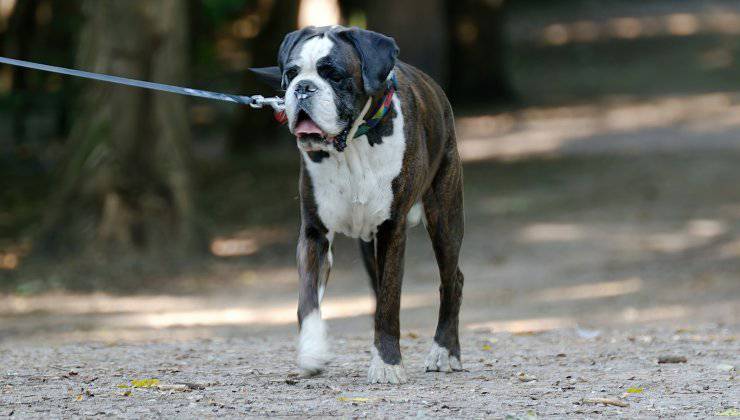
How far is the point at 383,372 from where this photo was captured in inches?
253

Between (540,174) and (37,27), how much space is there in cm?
1015

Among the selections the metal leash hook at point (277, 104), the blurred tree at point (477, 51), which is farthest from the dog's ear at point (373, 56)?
the blurred tree at point (477, 51)

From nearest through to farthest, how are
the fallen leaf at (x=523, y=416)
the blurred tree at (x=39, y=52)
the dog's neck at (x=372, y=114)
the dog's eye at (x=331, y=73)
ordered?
1. the fallen leaf at (x=523, y=416)
2. the dog's eye at (x=331, y=73)
3. the dog's neck at (x=372, y=114)
4. the blurred tree at (x=39, y=52)

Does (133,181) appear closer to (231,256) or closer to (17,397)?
(231,256)

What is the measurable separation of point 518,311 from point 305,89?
275 inches

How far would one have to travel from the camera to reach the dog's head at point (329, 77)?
588 cm

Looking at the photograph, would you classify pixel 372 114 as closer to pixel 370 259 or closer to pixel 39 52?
pixel 370 259

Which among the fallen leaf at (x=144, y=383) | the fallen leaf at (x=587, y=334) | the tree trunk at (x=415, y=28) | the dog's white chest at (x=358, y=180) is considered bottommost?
the fallen leaf at (x=587, y=334)

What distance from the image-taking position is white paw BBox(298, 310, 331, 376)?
20.1ft

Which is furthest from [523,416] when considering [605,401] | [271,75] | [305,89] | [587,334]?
[587,334]

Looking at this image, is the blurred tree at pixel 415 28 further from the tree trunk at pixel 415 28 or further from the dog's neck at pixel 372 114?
the dog's neck at pixel 372 114

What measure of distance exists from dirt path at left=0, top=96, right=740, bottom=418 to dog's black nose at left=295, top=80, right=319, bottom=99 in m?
1.41

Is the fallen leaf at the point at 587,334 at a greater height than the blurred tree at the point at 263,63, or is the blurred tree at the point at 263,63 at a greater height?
the blurred tree at the point at 263,63

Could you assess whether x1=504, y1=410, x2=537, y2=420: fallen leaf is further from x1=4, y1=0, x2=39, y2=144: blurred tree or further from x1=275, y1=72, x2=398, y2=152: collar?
x1=4, y1=0, x2=39, y2=144: blurred tree
